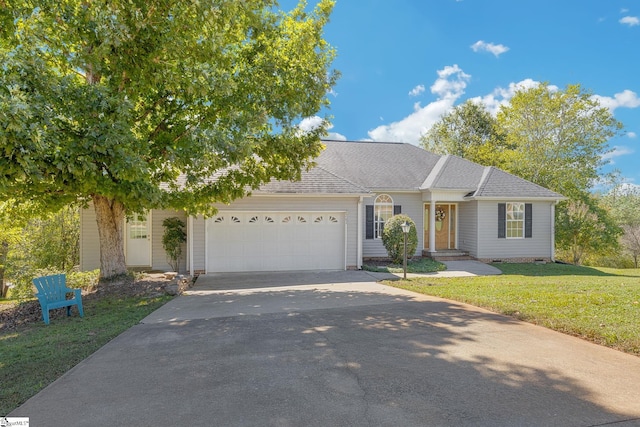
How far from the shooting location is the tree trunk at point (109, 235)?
31.1ft

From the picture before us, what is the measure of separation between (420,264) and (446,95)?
2149cm

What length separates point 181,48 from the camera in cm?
725

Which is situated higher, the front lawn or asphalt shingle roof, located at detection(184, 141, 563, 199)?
asphalt shingle roof, located at detection(184, 141, 563, 199)

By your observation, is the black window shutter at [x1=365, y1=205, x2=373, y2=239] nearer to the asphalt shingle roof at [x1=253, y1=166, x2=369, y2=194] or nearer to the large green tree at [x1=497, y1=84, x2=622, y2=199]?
the asphalt shingle roof at [x1=253, y1=166, x2=369, y2=194]

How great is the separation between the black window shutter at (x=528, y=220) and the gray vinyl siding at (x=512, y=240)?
0.15m

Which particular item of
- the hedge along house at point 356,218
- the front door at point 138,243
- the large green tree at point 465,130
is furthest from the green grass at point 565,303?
the large green tree at point 465,130

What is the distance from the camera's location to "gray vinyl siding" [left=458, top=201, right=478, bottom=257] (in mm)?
15078

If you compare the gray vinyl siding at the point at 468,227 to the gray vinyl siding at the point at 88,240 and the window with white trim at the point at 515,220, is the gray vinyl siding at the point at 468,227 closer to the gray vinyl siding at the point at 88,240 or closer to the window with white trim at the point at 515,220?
the window with white trim at the point at 515,220

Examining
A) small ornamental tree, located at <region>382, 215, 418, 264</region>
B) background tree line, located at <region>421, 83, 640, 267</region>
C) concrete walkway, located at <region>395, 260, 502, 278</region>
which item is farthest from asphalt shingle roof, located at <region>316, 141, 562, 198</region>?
background tree line, located at <region>421, 83, 640, 267</region>

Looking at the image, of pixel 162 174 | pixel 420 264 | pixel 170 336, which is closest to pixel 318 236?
pixel 420 264

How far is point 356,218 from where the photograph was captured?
12.9m

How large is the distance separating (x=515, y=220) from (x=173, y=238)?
13838mm

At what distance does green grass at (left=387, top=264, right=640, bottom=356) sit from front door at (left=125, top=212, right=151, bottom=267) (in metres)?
8.90

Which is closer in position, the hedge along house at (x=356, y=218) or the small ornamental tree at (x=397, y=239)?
the hedge along house at (x=356, y=218)
